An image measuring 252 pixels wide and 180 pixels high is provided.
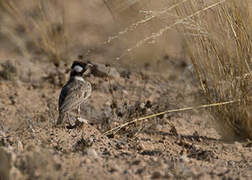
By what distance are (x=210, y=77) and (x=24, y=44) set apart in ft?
19.5

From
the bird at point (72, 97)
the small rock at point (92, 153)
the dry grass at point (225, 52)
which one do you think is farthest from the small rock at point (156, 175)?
the bird at point (72, 97)

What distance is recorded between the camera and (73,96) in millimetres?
5734

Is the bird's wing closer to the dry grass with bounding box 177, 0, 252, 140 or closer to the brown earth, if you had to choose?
the brown earth

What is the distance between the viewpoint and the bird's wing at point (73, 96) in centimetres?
567

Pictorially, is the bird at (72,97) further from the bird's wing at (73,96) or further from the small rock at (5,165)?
the small rock at (5,165)

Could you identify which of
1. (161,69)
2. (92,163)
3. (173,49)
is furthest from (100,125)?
(173,49)

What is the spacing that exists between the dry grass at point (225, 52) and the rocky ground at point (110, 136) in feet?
1.56

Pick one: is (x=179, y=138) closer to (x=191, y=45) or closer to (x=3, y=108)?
(x=191, y=45)

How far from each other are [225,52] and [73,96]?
201 centimetres

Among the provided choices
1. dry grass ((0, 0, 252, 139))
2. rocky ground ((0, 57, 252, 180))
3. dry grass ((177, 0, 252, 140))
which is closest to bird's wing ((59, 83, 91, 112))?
rocky ground ((0, 57, 252, 180))

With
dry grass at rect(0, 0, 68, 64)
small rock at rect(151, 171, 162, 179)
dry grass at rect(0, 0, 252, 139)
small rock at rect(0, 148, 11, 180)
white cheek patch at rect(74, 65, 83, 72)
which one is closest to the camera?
small rock at rect(0, 148, 11, 180)

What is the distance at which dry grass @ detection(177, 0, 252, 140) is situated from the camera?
16.0 feet

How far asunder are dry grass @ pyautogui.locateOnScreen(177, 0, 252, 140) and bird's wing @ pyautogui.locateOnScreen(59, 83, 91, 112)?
1.53 m

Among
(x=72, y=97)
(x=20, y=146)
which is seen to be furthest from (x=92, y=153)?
(x=72, y=97)
